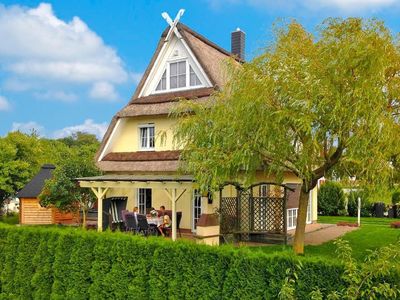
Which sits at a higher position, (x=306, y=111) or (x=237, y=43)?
(x=237, y=43)

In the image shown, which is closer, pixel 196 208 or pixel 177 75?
pixel 196 208

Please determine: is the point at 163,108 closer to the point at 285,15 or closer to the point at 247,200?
the point at 247,200

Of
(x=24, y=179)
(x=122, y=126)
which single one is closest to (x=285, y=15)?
(x=122, y=126)

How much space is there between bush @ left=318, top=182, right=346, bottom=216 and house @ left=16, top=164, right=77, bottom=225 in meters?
18.0

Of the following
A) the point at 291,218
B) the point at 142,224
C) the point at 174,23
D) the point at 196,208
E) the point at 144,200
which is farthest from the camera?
the point at 144,200

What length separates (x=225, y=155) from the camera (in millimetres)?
10898

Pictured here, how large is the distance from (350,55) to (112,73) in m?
9.76

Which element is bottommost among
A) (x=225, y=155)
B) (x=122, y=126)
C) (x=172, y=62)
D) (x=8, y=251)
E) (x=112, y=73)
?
(x=8, y=251)

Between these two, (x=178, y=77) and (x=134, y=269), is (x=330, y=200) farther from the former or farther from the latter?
(x=134, y=269)

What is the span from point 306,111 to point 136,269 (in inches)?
199

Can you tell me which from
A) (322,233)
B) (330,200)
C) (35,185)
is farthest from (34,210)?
(330,200)

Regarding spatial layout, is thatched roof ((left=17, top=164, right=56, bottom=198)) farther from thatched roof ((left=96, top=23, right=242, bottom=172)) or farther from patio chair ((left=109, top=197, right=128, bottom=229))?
patio chair ((left=109, top=197, right=128, bottom=229))

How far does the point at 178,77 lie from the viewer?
69.8 ft

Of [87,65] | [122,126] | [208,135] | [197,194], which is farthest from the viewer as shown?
[122,126]
